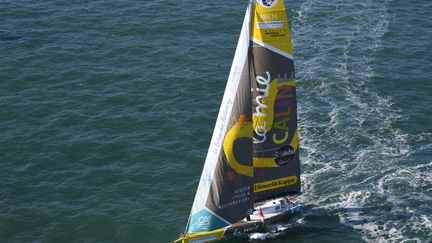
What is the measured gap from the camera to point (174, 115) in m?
94.2

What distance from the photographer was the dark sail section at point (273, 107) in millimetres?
65750

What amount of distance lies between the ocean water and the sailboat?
3.36 meters

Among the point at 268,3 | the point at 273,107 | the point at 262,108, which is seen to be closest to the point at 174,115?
the point at 262,108

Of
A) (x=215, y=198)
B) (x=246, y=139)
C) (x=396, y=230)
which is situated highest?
(x=246, y=139)

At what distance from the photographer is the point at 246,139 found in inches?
2699

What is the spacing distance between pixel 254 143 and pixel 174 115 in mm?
24639

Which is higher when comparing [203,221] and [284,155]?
[284,155]

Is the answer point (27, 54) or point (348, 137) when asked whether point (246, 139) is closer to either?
point (348, 137)

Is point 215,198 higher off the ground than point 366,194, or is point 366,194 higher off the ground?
point 215,198

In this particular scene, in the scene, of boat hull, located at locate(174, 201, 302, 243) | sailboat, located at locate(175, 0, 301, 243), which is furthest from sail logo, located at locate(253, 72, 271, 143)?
boat hull, located at locate(174, 201, 302, 243)

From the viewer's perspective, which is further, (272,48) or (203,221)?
(203,221)

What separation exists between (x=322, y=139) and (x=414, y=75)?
2070 centimetres

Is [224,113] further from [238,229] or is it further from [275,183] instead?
[238,229]

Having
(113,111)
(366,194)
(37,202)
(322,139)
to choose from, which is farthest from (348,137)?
(37,202)
